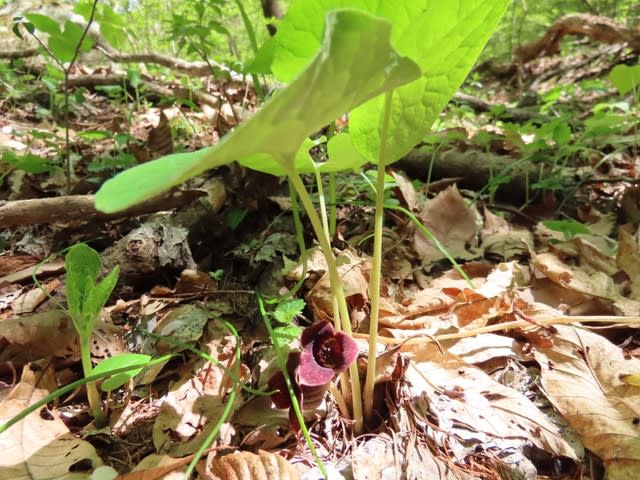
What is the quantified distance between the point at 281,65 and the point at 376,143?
21 cm

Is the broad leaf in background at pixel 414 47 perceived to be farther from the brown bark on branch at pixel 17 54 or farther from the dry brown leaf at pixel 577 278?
the brown bark on branch at pixel 17 54

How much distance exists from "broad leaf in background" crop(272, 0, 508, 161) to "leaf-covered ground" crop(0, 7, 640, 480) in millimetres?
423

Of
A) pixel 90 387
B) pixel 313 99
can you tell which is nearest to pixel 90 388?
pixel 90 387

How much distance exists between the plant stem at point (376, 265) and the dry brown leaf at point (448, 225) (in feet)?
2.50

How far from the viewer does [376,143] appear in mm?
731

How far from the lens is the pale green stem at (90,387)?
0.82 m

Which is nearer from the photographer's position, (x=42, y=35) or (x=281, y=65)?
(x=281, y=65)

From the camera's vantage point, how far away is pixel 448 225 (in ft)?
5.25

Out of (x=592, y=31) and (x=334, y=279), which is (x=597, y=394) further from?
(x=592, y=31)

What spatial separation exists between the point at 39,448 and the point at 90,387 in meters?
0.13

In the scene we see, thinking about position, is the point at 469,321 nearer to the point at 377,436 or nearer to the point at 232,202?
the point at 377,436

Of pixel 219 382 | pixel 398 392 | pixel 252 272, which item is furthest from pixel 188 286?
pixel 398 392

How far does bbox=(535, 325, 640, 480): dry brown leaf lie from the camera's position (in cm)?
74

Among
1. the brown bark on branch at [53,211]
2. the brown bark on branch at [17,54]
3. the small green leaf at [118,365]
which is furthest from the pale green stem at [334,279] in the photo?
the brown bark on branch at [17,54]
